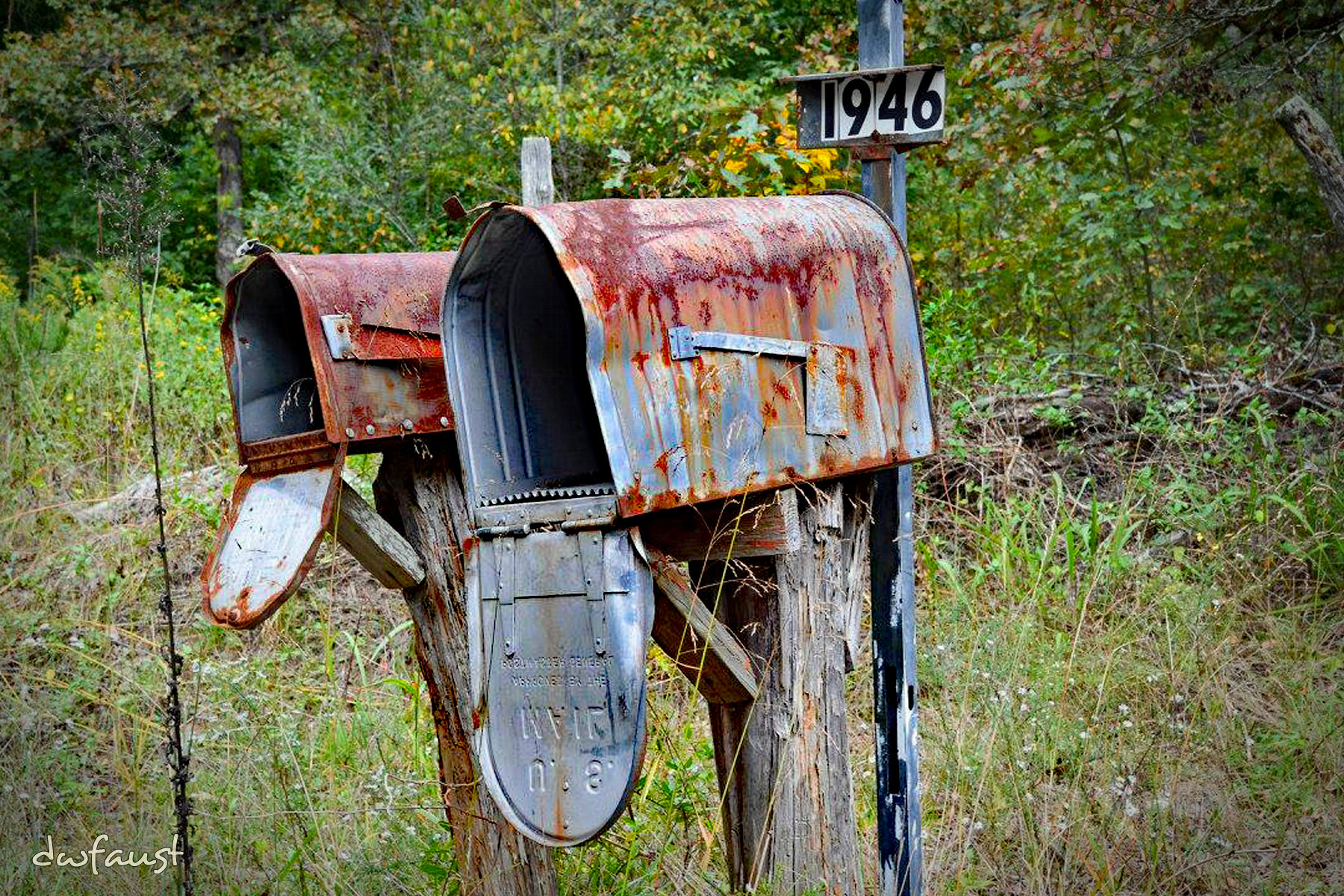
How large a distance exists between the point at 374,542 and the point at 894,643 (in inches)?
49.5

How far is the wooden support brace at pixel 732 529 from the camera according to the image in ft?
8.37

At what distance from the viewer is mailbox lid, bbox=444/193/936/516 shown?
223cm

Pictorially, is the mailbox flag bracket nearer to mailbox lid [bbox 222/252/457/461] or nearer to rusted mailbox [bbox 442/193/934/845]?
rusted mailbox [bbox 442/193/934/845]

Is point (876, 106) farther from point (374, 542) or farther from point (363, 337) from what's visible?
point (374, 542)

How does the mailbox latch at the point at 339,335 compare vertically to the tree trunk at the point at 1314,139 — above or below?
below

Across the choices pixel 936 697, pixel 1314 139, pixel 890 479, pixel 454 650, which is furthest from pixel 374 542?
pixel 1314 139

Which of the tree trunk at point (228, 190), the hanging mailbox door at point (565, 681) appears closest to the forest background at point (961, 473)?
the hanging mailbox door at point (565, 681)

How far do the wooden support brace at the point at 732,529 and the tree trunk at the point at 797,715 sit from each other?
3.4 inches

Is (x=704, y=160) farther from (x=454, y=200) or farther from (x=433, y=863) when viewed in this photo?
(x=433, y=863)

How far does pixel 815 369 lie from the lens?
8.34ft

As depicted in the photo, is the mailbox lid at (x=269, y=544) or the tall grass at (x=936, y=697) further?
the tall grass at (x=936, y=697)

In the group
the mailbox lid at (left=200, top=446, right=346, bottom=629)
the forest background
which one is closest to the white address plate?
the mailbox lid at (left=200, top=446, right=346, bottom=629)

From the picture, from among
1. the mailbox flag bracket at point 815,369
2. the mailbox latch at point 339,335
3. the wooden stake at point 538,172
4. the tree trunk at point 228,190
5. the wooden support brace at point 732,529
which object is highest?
the tree trunk at point 228,190

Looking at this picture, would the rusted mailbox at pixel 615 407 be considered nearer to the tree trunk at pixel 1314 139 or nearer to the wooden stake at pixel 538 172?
the wooden stake at pixel 538 172
